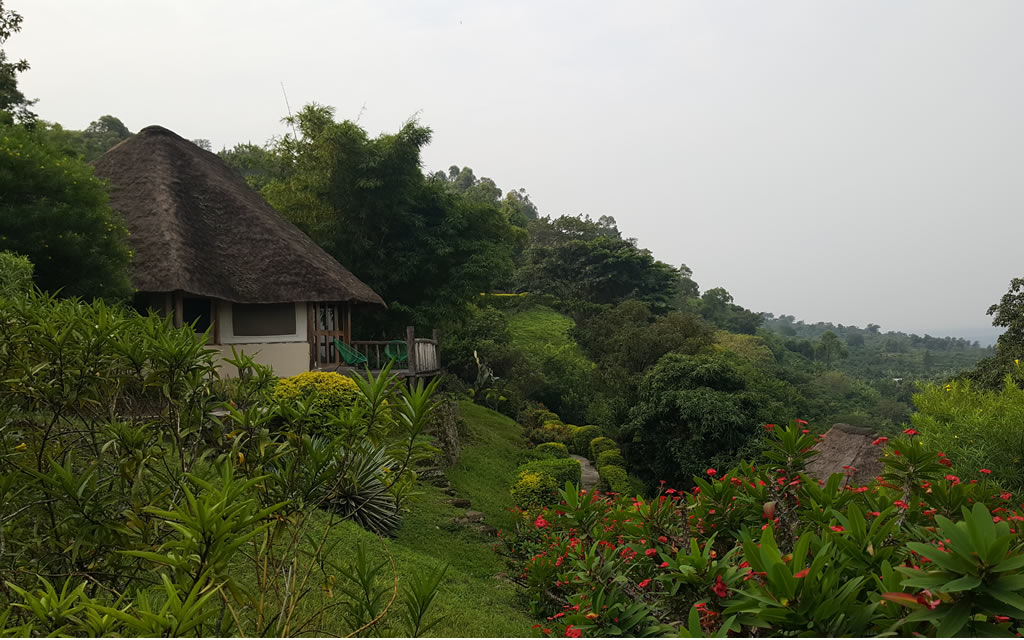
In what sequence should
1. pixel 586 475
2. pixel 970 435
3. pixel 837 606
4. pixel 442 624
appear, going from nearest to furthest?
pixel 837 606 < pixel 442 624 < pixel 970 435 < pixel 586 475

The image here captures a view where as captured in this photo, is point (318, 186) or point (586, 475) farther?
point (318, 186)

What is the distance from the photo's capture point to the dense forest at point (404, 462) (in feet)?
5.61

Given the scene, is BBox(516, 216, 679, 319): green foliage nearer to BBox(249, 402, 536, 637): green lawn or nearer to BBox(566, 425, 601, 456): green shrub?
BBox(566, 425, 601, 456): green shrub

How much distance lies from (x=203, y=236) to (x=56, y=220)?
524 centimetres

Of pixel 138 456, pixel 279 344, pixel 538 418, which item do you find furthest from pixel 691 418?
pixel 138 456

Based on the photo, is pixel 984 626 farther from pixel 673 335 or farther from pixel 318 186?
pixel 673 335

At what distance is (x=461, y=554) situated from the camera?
26.6ft

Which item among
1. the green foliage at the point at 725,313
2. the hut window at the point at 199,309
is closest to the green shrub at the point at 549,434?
the hut window at the point at 199,309

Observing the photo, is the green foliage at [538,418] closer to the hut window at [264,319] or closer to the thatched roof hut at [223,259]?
the thatched roof hut at [223,259]

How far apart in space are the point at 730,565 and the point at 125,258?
464 inches

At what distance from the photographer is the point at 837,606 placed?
1.62 m

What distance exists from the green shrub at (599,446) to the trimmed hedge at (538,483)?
5362mm

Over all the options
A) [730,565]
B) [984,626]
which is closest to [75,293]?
[730,565]

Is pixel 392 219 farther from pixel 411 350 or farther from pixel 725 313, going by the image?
pixel 725 313
